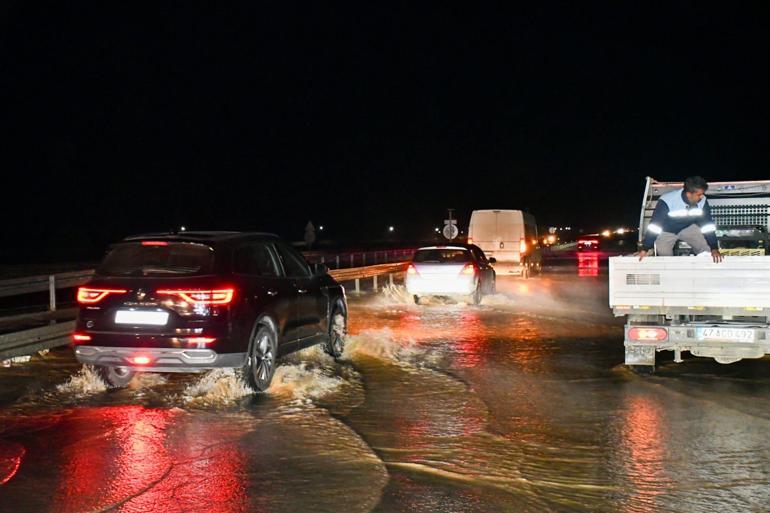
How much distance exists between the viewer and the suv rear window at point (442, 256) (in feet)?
61.0

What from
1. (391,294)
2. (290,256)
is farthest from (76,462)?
(391,294)

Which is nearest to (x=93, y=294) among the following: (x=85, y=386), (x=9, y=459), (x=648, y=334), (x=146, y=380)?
(x=85, y=386)

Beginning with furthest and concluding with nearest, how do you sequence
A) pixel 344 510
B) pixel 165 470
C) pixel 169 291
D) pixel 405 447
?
1. pixel 169 291
2. pixel 405 447
3. pixel 165 470
4. pixel 344 510

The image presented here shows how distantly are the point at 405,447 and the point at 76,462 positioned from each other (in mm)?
2424

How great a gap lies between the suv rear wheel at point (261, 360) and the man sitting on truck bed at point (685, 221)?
4380 millimetres

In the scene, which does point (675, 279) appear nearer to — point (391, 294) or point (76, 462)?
point (76, 462)

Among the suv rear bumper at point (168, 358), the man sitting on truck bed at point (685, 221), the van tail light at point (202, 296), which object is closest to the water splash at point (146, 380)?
the suv rear bumper at point (168, 358)

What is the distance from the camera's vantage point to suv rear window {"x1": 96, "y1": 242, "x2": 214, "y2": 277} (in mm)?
8102

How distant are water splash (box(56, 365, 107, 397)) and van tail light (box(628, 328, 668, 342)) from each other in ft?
18.7

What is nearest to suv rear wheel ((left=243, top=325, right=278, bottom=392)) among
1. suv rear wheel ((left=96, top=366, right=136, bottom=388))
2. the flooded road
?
the flooded road

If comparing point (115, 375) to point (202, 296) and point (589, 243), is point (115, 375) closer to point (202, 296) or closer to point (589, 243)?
point (202, 296)

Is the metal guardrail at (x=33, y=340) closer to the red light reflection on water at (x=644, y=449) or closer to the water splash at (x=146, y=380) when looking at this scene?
the water splash at (x=146, y=380)

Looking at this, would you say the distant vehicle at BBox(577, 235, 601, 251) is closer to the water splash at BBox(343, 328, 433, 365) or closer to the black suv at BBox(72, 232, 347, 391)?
the water splash at BBox(343, 328, 433, 365)

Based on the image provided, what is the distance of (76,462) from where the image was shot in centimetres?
604
